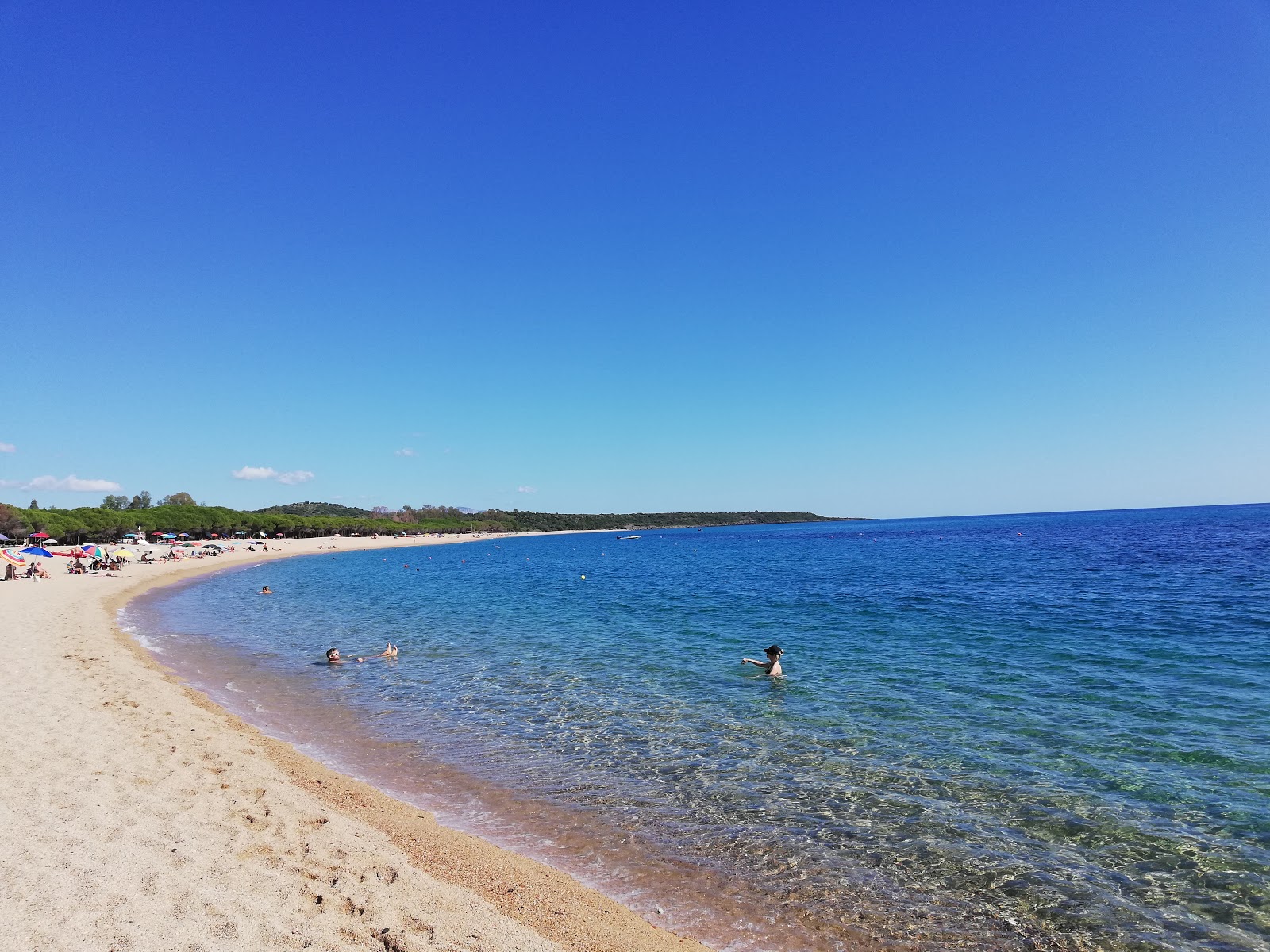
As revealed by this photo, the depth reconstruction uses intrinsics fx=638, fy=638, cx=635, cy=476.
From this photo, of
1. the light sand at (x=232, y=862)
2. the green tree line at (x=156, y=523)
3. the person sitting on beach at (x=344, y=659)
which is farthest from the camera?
the green tree line at (x=156, y=523)

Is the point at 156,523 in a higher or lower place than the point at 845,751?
higher

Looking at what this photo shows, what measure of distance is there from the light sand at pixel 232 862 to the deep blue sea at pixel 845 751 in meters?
0.92

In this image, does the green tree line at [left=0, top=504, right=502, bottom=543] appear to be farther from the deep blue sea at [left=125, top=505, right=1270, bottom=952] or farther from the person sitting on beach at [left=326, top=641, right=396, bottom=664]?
the person sitting on beach at [left=326, top=641, right=396, bottom=664]

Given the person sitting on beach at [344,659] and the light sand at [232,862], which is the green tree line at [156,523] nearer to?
the person sitting on beach at [344,659]

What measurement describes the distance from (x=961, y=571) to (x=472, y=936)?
47.6 meters

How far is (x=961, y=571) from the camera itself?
45938 millimetres

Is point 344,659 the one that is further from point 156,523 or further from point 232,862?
point 156,523

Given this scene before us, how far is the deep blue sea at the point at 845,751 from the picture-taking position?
6.79 m

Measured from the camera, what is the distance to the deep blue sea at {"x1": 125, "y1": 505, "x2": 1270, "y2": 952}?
6.79 meters

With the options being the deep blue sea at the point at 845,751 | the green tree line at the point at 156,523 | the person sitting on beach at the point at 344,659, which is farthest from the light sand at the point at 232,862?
the green tree line at the point at 156,523

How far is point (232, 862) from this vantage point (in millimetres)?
6402

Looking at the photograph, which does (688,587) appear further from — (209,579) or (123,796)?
(209,579)

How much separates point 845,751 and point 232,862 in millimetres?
9114

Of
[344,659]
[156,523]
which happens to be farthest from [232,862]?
[156,523]
